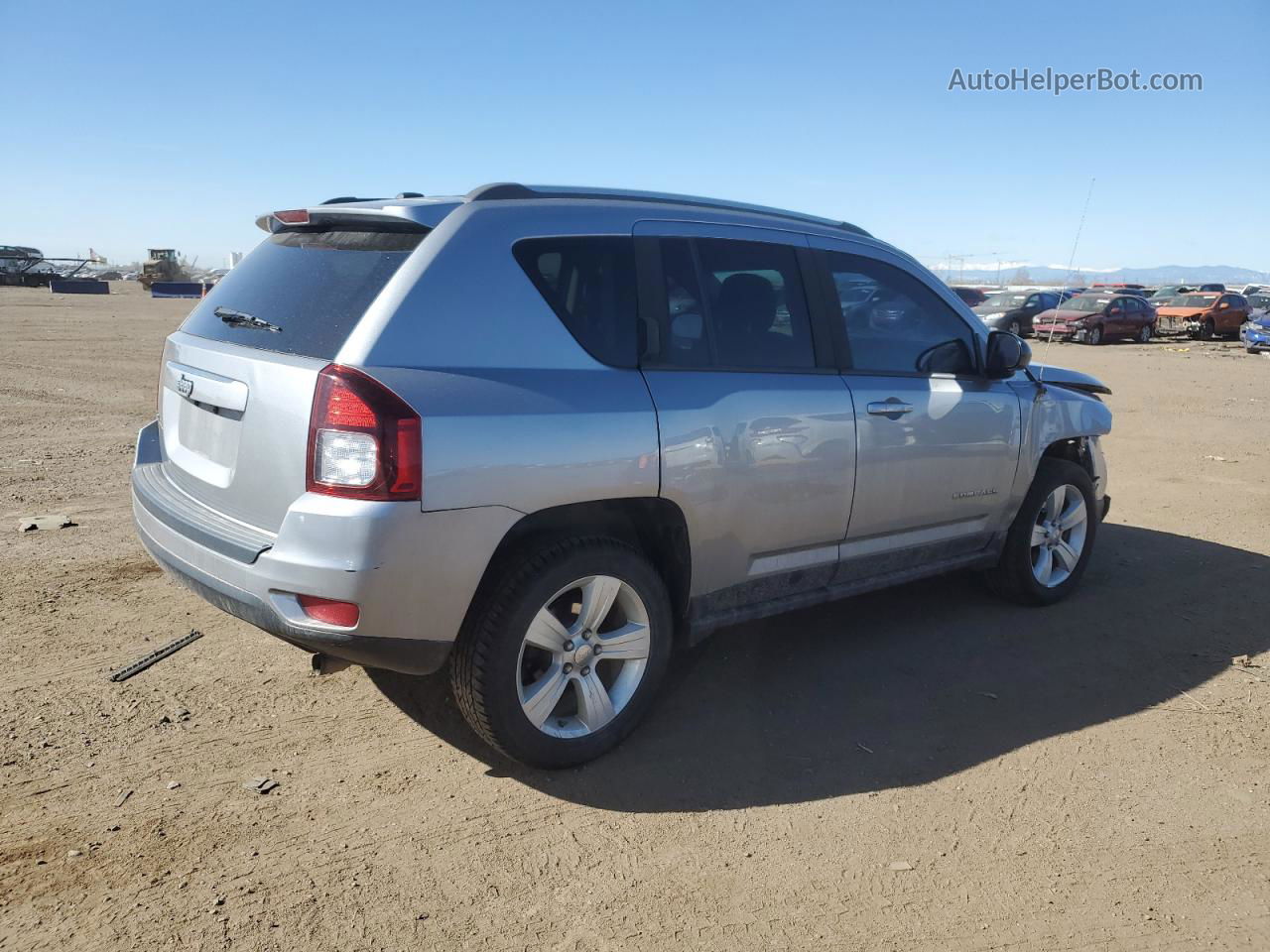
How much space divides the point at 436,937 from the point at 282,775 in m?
1.01

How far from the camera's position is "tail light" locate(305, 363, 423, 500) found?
281 centimetres

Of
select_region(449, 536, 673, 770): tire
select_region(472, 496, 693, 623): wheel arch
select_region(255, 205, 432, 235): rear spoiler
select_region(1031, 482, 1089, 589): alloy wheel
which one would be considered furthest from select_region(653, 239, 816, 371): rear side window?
select_region(1031, 482, 1089, 589): alloy wheel

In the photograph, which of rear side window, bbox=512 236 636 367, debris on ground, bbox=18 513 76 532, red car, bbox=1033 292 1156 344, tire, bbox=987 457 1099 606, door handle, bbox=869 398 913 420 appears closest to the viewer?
rear side window, bbox=512 236 636 367

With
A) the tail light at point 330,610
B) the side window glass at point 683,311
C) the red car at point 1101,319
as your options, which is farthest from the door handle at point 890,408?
the red car at point 1101,319

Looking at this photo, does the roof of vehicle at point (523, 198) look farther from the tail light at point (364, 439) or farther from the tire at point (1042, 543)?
the tire at point (1042, 543)

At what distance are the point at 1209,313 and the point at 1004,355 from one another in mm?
33153

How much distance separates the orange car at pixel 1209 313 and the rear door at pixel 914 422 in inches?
1300

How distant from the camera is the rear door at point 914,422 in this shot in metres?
4.18

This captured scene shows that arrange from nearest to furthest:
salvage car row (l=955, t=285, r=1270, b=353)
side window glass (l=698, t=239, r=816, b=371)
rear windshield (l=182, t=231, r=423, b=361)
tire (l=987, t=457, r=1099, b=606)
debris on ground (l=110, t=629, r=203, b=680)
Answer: rear windshield (l=182, t=231, r=423, b=361) < side window glass (l=698, t=239, r=816, b=371) < debris on ground (l=110, t=629, r=203, b=680) < tire (l=987, t=457, r=1099, b=606) < salvage car row (l=955, t=285, r=1270, b=353)

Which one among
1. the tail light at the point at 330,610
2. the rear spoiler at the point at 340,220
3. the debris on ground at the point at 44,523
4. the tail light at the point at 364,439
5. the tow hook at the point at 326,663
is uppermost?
the rear spoiler at the point at 340,220

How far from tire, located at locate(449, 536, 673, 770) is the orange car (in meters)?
35.1

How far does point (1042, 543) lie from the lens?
519cm

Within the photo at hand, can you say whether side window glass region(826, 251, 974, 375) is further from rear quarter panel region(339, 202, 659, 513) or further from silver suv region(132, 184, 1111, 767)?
rear quarter panel region(339, 202, 659, 513)

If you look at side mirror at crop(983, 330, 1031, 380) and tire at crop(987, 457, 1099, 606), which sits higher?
side mirror at crop(983, 330, 1031, 380)
